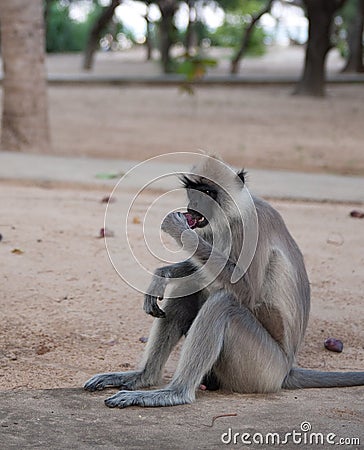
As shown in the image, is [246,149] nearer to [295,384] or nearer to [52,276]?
[52,276]

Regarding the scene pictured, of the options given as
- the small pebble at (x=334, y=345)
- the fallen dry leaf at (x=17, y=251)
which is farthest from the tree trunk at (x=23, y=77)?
the small pebble at (x=334, y=345)

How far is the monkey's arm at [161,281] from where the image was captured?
4160mm

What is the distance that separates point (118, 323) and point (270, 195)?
3831 mm

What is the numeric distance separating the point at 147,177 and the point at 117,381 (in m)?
5.49

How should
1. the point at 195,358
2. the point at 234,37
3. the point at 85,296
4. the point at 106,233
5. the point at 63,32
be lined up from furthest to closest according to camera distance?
1. the point at 234,37
2. the point at 63,32
3. the point at 106,233
4. the point at 85,296
5. the point at 195,358

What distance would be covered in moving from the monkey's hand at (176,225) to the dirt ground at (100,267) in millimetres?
982

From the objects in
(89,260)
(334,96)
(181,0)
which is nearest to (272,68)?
(181,0)

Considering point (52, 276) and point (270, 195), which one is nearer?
point (52, 276)

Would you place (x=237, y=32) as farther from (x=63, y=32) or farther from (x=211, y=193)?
(x=211, y=193)

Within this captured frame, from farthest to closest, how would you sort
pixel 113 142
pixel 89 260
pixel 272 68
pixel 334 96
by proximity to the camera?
pixel 272 68
pixel 334 96
pixel 113 142
pixel 89 260

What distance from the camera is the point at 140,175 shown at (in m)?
9.82

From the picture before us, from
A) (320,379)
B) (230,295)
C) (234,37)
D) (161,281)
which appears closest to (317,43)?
(320,379)

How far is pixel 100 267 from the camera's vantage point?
630 cm

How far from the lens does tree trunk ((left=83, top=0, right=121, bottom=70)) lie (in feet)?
87.1
